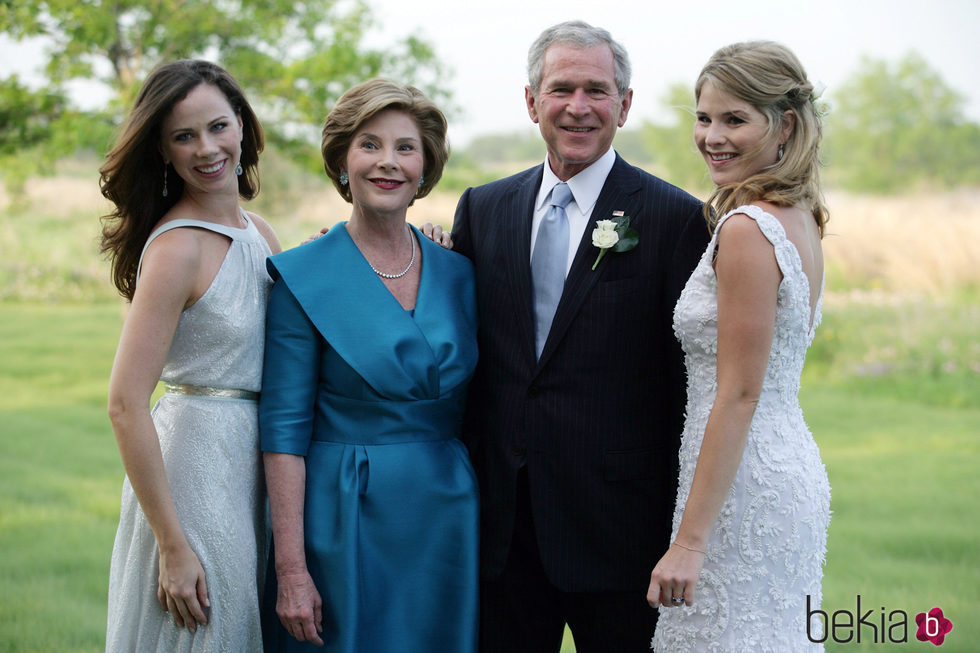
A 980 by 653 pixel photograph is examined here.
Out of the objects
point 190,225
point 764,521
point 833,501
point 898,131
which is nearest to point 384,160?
point 190,225

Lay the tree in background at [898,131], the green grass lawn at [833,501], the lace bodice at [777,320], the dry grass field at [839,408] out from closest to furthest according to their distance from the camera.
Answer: the lace bodice at [777,320], the green grass lawn at [833,501], the dry grass field at [839,408], the tree in background at [898,131]

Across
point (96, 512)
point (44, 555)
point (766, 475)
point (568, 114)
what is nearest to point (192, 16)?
point (96, 512)

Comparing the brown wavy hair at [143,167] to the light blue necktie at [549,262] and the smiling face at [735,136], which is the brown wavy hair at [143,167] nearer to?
the light blue necktie at [549,262]

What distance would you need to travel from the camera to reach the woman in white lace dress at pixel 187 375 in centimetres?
258

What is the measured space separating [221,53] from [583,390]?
26.2 ft

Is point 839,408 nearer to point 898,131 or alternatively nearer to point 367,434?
point 367,434

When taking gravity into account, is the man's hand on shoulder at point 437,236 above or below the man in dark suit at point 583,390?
above

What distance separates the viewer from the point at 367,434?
111 inches

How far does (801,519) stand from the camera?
2.54m

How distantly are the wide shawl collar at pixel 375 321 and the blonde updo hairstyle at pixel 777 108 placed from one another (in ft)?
3.06

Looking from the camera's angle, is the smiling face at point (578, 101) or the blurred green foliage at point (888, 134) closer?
the smiling face at point (578, 101)

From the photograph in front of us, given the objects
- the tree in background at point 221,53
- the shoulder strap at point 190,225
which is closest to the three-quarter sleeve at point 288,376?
the shoulder strap at point 190,225

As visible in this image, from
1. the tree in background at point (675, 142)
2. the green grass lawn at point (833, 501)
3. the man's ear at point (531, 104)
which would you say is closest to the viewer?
the man's ear at point (531, 104)

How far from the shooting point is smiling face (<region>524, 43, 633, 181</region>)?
9.57ft
